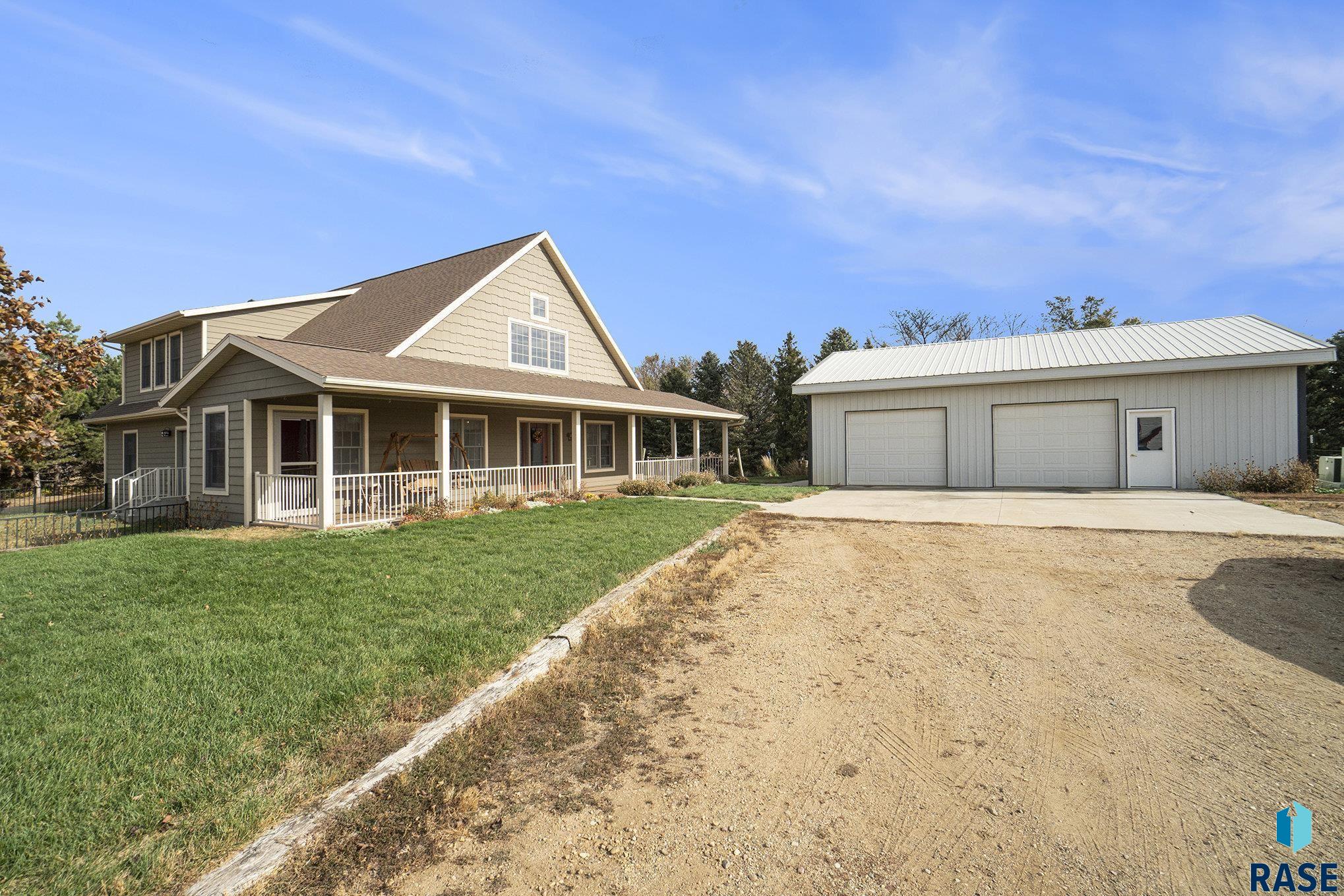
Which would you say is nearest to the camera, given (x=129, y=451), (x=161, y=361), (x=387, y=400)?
(x=387, y=400)

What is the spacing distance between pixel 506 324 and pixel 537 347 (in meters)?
1.28

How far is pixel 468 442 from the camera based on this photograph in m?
15.9

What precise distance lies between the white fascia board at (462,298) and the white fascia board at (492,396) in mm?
2618

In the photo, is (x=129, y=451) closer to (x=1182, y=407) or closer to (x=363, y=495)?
(x=363, y=495)

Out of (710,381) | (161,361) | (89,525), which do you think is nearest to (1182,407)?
(710,381)

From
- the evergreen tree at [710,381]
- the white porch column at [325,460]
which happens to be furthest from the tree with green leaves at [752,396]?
the white porch column at [325,460]

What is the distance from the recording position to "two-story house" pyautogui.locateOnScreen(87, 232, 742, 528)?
1188cm

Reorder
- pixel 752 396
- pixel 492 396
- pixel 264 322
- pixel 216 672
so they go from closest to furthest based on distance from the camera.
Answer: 1. pixel 216 672
2. pixel 492 396
3. pixel 264 322
4. pixel 752 396

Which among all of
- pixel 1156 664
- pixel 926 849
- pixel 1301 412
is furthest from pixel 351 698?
pixel 1301 412

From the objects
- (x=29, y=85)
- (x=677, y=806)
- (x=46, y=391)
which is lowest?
(x=677, y=806)

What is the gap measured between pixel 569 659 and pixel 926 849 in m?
2.79

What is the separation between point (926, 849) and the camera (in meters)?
2.43

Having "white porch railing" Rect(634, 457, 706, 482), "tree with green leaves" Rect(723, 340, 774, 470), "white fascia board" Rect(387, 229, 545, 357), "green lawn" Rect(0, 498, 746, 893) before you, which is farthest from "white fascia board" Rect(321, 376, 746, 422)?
"tree with green leaves" Rect(723, 340, 774, 470)

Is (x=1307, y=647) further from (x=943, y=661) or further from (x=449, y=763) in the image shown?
(x=449, y=763)
